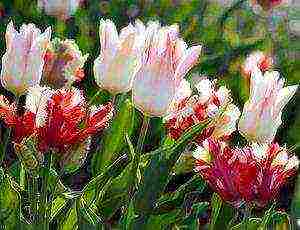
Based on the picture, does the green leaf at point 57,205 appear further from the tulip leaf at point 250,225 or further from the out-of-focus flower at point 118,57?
the tulip leaf at point 250,225

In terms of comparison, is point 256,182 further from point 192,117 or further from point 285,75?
point 285,75

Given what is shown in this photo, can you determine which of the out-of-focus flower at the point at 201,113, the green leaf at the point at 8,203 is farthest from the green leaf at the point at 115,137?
the green leaf at the point at 8,203

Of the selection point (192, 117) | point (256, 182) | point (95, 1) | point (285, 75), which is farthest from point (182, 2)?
point (256, 182)

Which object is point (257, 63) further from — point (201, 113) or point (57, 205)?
point (57, 205)

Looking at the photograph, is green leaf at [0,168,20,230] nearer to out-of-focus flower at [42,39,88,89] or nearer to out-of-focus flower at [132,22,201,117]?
out-of-focus flower at [132,22,201,117]

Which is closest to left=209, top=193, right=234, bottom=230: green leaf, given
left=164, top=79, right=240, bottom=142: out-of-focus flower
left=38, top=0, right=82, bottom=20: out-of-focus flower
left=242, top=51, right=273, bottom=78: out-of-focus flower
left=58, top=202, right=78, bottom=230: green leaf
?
left=164, top=79, right=240, bottom=142: out-of-focus flower
